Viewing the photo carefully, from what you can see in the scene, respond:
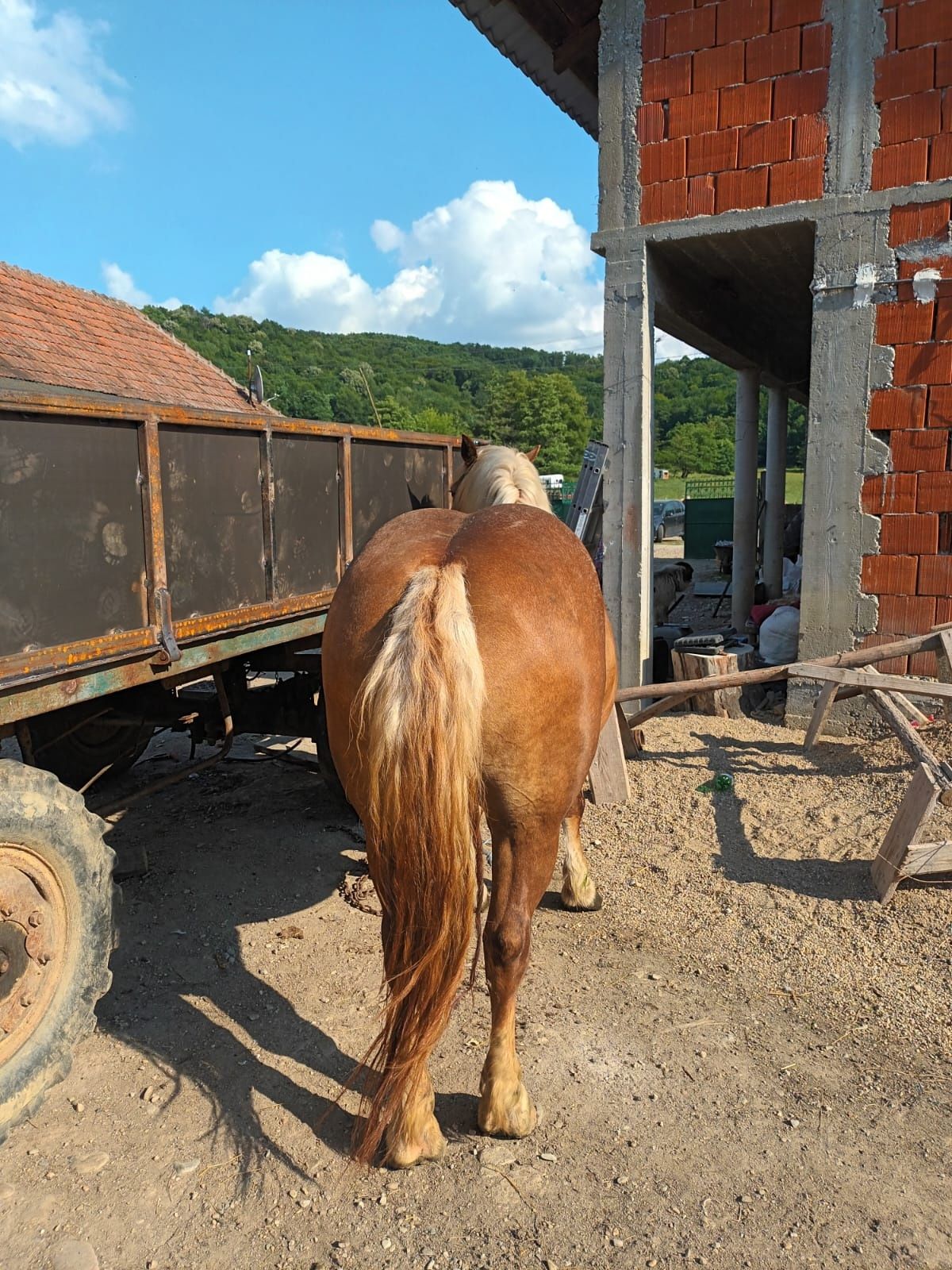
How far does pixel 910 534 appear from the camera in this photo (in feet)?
19.8

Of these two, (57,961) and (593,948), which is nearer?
(57,961)

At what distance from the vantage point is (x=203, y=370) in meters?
13.0

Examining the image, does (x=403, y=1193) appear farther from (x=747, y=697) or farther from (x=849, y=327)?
(x=849, y=327)

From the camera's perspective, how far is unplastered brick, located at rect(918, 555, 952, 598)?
5.95m

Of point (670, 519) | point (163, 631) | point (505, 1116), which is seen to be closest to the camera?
point (505, 1116)

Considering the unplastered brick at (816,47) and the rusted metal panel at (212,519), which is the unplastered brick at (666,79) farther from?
the rusted metal panel at (212,519)

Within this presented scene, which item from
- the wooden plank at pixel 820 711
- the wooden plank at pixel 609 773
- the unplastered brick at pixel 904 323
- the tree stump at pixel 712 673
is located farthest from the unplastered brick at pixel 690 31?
the wooden plank at pixel 609 773

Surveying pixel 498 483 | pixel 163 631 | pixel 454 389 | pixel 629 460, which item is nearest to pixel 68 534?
pixel 163 631

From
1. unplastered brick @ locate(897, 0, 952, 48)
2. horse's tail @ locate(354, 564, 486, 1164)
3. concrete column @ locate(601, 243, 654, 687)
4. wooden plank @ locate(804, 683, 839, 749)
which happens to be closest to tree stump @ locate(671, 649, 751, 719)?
concrete column @ locate(601, 243, 654, 687)

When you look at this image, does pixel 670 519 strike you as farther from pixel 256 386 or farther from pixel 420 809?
pixel 420 809

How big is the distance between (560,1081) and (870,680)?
10.2 feet

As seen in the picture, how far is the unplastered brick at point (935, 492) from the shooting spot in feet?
19.3

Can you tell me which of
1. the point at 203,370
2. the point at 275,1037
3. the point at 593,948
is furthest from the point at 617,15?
the point at 203,370

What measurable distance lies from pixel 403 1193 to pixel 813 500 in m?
5.48
